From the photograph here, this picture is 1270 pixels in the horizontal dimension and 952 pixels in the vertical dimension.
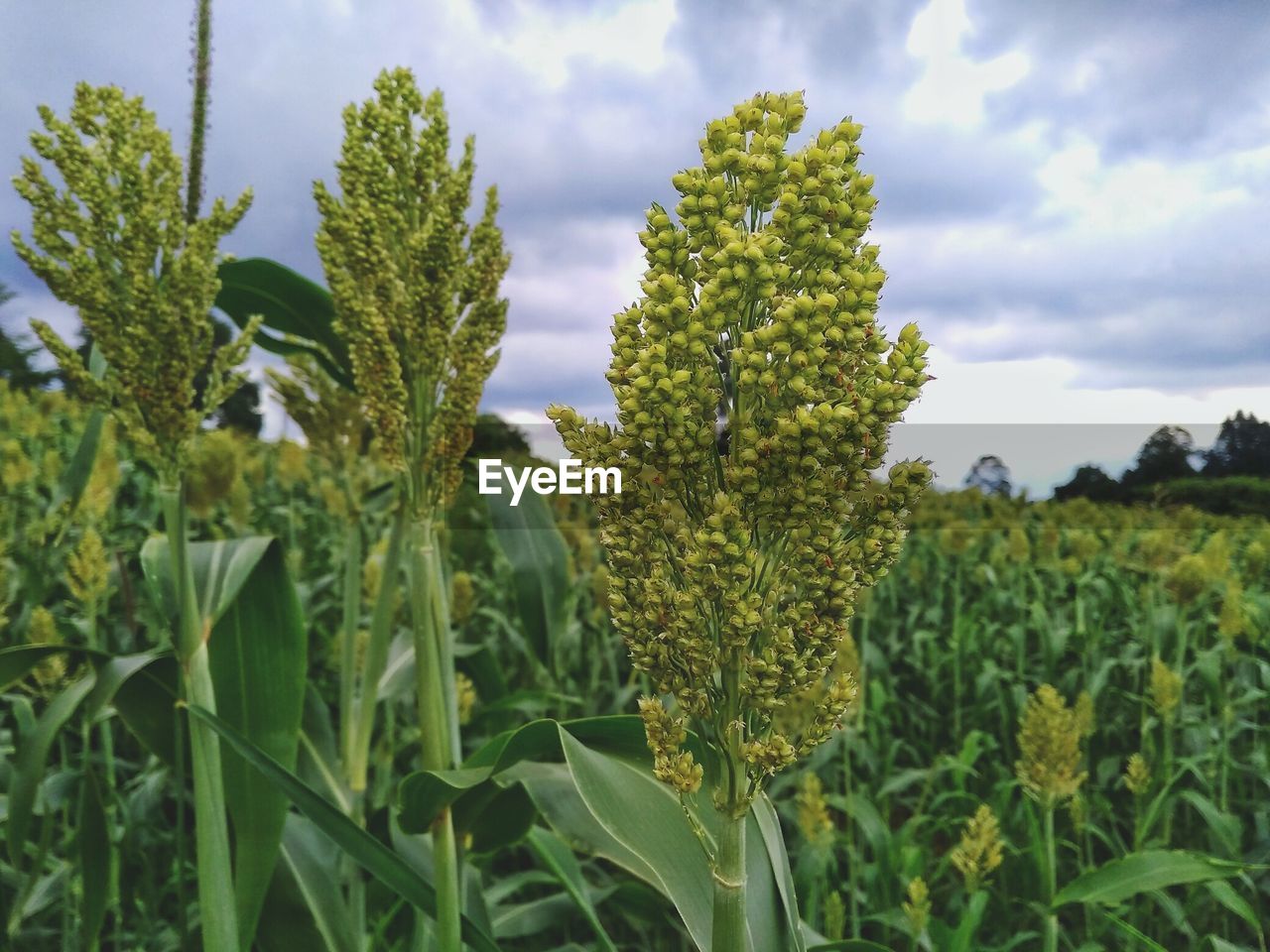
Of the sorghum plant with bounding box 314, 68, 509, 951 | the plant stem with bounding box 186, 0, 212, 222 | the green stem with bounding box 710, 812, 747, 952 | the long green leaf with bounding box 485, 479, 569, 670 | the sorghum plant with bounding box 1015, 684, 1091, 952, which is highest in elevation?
the plant stem with bounding box 186, 0, 212, 222

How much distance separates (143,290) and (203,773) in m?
1.03

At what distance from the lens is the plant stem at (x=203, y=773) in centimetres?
203

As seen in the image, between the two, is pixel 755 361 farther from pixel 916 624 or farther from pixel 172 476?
pixel 916 624

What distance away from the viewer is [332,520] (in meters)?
6.35

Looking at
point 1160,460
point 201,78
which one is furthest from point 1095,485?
point 201,78

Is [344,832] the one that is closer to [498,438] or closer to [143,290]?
[143,290]

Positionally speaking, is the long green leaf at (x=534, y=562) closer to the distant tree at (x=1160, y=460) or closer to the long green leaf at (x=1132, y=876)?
the long green leaf at (x=1132, y=876)

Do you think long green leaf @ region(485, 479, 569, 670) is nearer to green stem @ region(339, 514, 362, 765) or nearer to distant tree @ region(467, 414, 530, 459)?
green stem @ region(339, 514, 362, 765)

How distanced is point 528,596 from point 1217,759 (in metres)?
3.39

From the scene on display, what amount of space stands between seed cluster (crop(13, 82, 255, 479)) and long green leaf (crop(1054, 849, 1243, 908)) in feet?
7.88

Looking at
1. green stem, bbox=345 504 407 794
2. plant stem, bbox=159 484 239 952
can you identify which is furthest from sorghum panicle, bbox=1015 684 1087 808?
plant stem, bbox=159 484 239 952

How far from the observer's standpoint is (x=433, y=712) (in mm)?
2184

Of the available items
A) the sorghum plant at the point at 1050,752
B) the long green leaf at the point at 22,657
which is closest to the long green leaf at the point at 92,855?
the long green leaf at the point at 22,657

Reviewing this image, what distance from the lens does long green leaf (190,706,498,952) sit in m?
1.79
